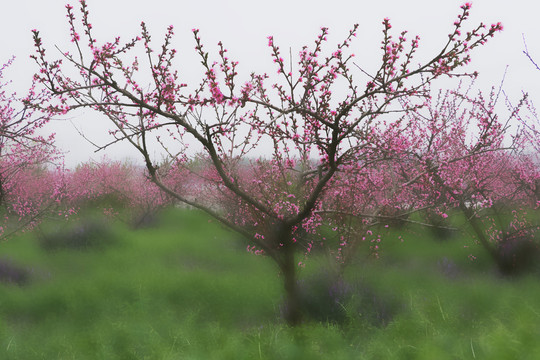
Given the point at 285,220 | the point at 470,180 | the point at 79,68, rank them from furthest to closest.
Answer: the point at 470,180 → the point at 285,220 → the point at 79,68

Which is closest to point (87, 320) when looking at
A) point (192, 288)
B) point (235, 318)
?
point (192, 288)

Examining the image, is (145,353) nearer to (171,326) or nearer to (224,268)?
(171,326)

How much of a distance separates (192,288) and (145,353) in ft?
11.1

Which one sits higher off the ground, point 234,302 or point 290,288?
point 290,288

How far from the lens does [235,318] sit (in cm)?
666

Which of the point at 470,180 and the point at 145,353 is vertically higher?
the point at 470,180

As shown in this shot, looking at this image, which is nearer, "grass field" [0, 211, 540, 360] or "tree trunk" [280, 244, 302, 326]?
"grass field" [0, 211, 540, 360]

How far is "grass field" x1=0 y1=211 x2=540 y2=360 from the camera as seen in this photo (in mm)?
4062

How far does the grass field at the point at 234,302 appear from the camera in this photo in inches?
160

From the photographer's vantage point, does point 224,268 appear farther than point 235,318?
Yes

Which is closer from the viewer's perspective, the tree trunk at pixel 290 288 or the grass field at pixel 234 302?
the grass field at pixel 234 302

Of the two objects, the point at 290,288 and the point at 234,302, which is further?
the point at 234,302

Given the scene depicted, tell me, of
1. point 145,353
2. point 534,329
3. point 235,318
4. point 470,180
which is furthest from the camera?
point 470,180

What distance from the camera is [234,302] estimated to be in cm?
710
